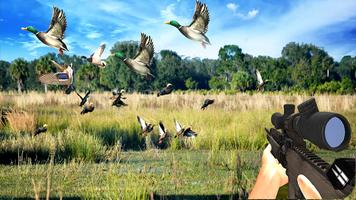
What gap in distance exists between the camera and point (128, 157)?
353 inches

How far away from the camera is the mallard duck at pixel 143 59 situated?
4.18 meters

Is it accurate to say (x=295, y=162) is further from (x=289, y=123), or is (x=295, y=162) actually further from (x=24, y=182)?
(x=24, y=182)

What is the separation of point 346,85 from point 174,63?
29.7m

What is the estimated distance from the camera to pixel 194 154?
947 centimetres

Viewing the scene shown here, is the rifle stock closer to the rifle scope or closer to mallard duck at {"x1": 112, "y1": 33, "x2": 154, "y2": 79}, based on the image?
the rifle scope

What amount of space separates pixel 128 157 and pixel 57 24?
189 inches

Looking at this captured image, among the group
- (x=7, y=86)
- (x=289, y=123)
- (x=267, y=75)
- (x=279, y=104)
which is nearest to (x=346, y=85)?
(x=267, y=75)

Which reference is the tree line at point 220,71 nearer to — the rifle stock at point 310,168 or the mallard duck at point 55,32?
the mallard duck at point 55,32

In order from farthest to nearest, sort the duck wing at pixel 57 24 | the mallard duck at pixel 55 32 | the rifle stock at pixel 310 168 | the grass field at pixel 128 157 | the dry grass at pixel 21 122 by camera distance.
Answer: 1. the dry grass at pixel 21 122
2. the grass field at pixel 128 157
3. the duck wing at pixel 57 24
4. the mallard duck at pixel 55 32
5. the rifle stock at pixel 310 168

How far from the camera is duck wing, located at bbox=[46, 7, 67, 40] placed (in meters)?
4.37

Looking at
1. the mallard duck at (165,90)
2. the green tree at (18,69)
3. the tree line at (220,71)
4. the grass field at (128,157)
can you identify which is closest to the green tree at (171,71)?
the tree line at (220,71)

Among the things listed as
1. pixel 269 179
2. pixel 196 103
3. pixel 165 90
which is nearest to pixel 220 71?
pixel 196 103

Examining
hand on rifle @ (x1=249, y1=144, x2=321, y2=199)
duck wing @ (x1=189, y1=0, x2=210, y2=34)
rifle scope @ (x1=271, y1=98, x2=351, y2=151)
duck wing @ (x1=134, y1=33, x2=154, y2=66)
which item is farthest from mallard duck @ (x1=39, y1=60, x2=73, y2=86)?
rifle scope @ (x1=271, y1=98, x2=351, y2=151)

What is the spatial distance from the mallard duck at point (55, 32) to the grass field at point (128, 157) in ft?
3.98
